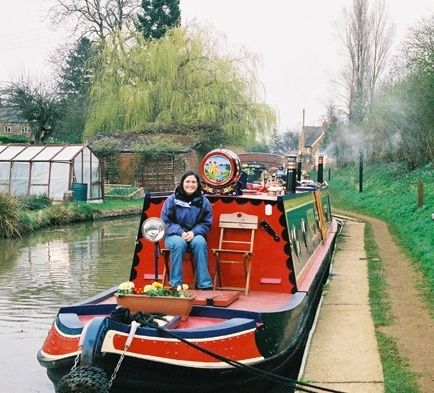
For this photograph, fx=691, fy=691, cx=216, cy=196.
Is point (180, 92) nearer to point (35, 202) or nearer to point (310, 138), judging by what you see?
point (35, 202)

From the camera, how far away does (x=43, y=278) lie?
40.3ft

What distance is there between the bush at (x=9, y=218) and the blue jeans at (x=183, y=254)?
41.1 feet

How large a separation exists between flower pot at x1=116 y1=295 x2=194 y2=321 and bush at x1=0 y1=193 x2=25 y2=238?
13437 mm

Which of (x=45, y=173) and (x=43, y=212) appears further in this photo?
(x=45, y=173)

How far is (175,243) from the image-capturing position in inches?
257

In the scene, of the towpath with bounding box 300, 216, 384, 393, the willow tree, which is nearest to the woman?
the towpath with bounding box 300, 216, 384, 393

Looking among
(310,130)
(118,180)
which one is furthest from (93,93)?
(310,130)

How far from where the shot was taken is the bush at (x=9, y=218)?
18.2 m

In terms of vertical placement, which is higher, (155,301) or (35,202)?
(155,301)

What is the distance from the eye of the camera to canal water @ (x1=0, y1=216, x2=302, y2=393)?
279 inches

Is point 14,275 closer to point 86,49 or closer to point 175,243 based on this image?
point 175,243

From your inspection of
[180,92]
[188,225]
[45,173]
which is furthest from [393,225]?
[180,92]

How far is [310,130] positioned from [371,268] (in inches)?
2983

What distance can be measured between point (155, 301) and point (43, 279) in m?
7.17
